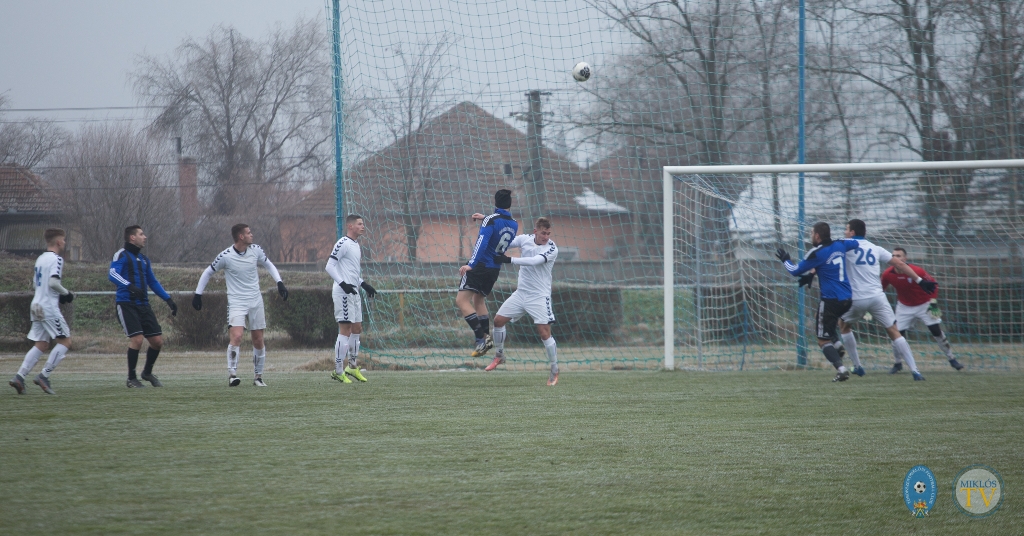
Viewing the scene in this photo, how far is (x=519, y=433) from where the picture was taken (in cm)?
580

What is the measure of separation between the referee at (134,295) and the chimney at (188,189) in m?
13.5

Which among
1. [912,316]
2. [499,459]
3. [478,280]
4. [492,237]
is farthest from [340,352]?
[912,316]

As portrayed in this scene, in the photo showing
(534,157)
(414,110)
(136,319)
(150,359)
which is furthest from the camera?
(534,157)

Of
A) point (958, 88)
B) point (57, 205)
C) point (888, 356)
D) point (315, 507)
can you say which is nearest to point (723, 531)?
point (315, 507)

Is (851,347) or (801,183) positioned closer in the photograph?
(851,347)

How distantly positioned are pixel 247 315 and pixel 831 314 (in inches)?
279

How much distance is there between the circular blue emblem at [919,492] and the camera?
12.4 feet

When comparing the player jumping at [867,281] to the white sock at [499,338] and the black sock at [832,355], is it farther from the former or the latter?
the white sock at [499,338]

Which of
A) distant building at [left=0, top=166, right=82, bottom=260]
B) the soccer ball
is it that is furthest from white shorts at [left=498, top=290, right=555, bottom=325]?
distant building at [left=0, top=166, right=82, bottom=260]

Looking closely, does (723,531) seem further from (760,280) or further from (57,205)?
(57,205)

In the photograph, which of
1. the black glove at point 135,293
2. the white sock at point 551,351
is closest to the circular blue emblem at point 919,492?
the white sock at point 551,351

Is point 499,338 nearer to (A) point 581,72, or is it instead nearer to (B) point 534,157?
(A) point 581,72

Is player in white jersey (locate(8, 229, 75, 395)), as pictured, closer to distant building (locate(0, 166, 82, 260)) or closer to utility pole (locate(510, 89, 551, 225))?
utility pole (locate(510, 89, 551, 225))

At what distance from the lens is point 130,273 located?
9.21m
